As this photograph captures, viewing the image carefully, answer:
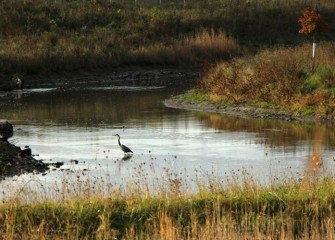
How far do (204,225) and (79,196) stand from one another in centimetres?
249

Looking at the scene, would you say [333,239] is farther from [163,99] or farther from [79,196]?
[163,99]

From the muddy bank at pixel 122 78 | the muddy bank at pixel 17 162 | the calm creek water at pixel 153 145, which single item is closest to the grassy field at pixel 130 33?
the muddy bank at pixel 122 78

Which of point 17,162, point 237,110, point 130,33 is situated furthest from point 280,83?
point 130,33

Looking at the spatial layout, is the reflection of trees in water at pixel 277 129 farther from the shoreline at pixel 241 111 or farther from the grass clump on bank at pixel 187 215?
the grass clump on bank at pixel 187 215

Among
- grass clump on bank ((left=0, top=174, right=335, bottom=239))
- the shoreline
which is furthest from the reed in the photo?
the shoreline

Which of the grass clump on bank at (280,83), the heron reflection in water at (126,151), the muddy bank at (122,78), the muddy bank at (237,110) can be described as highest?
the grass clump on bank at (280,83)

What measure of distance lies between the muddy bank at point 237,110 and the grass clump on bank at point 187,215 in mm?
16409

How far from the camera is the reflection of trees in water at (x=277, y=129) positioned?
2566cm

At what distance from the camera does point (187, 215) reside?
550 inches

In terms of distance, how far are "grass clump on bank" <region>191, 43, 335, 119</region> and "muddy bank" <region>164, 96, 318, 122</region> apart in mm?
374

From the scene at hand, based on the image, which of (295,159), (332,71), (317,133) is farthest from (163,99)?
(295,159)

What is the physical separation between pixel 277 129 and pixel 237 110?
5.44 metres

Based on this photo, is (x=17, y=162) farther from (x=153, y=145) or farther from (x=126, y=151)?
(x=153, y=145)

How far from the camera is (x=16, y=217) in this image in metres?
13.4
